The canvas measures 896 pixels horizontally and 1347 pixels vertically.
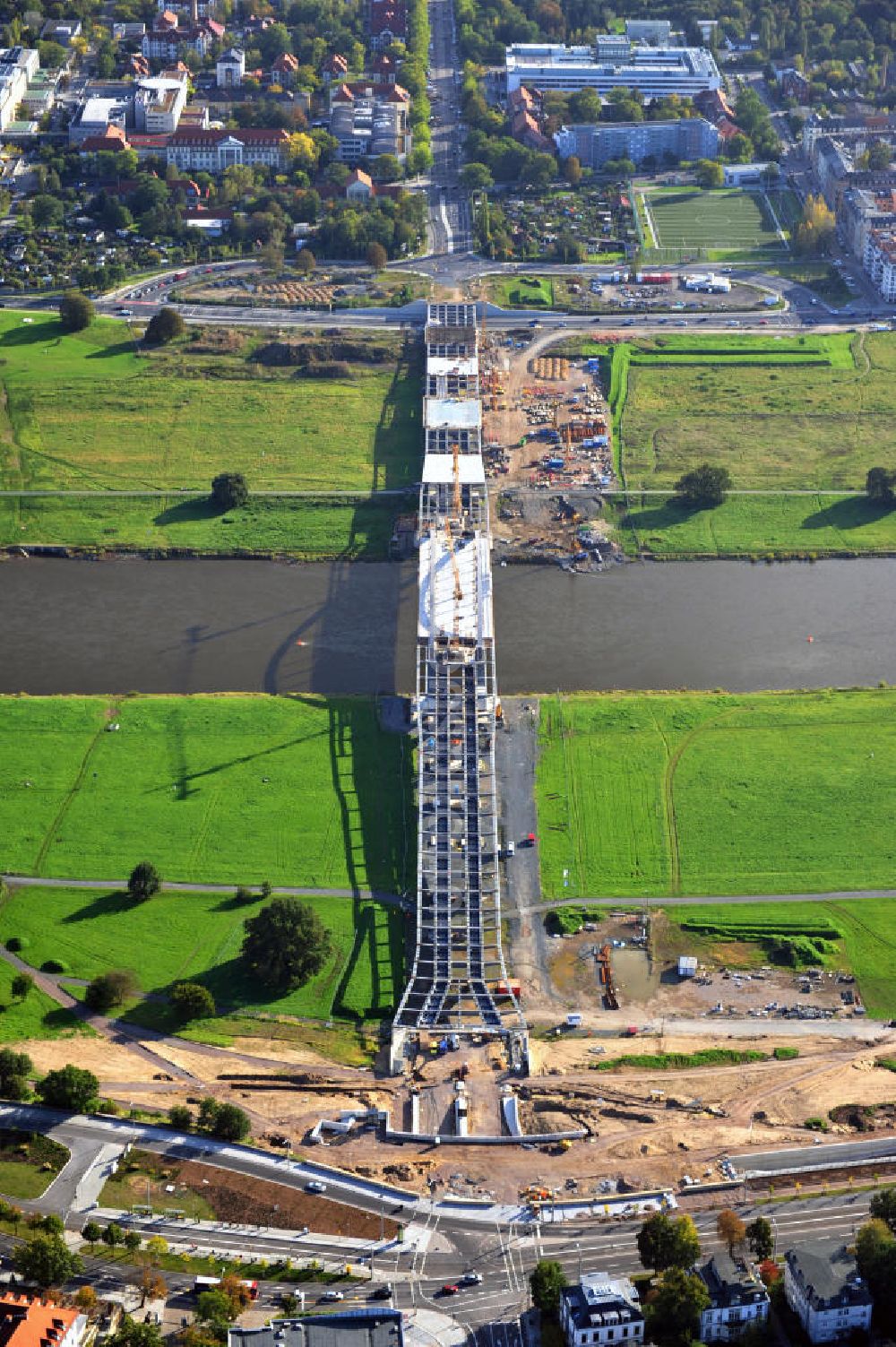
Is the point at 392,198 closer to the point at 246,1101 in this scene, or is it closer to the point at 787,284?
the point at 787,284

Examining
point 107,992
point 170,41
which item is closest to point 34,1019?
point 107,992

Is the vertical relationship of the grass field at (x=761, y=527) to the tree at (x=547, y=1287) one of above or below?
below

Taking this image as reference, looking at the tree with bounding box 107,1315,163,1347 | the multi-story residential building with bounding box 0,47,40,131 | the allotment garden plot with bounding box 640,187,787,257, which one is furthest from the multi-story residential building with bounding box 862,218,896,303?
the tree with bounding box 107,1315,163,1347

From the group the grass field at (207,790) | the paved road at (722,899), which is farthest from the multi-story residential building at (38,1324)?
the paved road at (722,899)

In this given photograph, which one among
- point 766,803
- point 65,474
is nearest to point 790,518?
point 766,803

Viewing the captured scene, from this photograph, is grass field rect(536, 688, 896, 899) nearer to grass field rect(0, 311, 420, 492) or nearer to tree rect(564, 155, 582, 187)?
grass field rect(0, 311, 420, 492)

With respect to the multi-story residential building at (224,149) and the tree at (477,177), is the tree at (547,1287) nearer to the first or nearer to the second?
the tree at (477,177)
